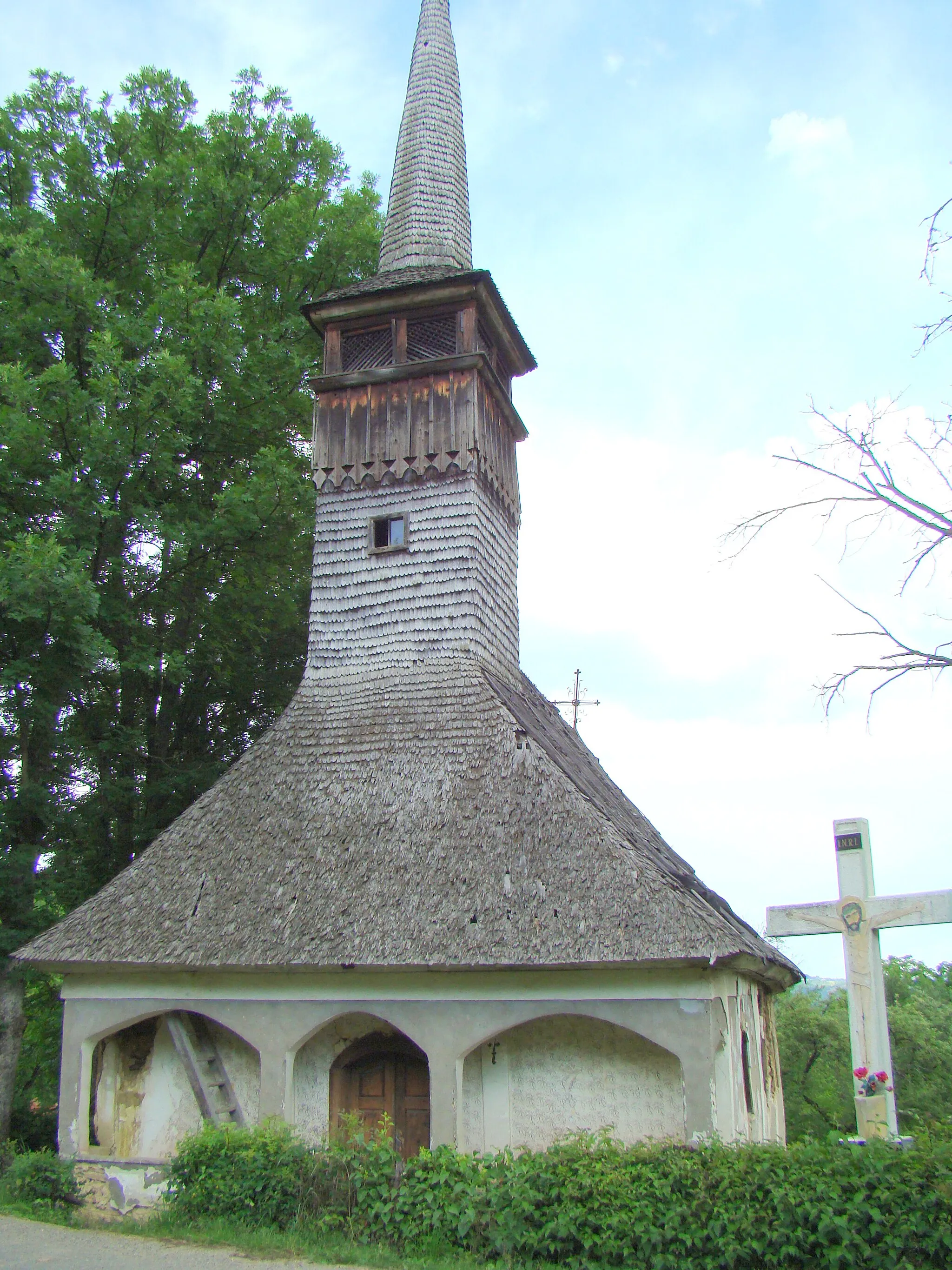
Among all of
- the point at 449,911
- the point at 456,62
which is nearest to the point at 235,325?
the point at 456,62

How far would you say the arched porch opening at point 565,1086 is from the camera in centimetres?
1022

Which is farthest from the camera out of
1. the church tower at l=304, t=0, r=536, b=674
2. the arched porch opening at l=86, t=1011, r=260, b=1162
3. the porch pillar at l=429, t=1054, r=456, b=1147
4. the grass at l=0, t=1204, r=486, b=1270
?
the church tower at l=304, t=0, r=536, b=674

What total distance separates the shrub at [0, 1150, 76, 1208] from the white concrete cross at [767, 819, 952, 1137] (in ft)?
25.3

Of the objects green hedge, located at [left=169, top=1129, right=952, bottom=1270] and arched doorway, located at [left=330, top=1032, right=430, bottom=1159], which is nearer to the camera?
green hedge, located at [left=169, top=1129, right=952, bottom=1270]

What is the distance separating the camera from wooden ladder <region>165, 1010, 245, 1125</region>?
36.4 ft

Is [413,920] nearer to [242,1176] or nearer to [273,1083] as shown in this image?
[273,1083]

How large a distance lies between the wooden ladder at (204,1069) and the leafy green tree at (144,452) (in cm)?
396

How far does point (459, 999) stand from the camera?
33.5ft

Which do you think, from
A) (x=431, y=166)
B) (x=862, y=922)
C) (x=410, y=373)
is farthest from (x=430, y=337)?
(x=862, y=922)

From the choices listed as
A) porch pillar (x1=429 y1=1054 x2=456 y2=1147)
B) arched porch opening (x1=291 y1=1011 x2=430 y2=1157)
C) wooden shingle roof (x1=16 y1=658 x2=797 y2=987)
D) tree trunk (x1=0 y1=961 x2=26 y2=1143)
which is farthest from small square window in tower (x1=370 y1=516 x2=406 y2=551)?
tree trunk (x1=0 y1=961 x2=26 y2=1143)

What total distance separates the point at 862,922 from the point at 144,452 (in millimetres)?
11560

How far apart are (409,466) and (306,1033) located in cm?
794

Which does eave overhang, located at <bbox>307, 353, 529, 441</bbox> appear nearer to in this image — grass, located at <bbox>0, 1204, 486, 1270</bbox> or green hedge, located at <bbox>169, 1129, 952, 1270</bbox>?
green hedge, located at <bbox>169, 1129, 952, 1270</bbox>

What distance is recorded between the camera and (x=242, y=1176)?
9.22 metres
